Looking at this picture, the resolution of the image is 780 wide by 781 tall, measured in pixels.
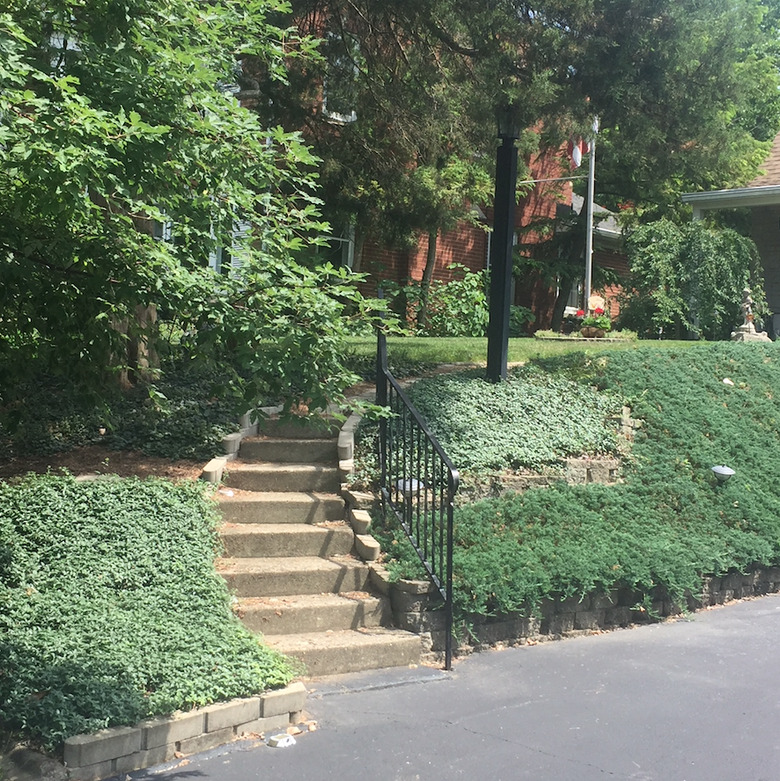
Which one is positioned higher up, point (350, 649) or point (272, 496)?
point (272, 496)

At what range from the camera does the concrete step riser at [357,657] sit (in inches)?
211

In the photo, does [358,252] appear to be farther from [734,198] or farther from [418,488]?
[418,488]

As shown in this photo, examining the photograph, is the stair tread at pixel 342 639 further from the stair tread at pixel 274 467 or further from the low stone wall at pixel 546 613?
the stair tread at pixel 274 467

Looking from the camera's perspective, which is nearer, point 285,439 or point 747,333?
point 285,439

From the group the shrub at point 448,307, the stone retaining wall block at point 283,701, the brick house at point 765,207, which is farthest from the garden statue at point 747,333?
the stone retaining wall block at point 283,701

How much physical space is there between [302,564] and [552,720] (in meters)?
2.03

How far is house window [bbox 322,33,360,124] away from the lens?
1038cm

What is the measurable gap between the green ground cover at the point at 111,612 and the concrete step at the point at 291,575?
25 cm

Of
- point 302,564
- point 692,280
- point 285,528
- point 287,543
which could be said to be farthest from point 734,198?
point 302,564

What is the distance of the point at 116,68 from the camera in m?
4.07

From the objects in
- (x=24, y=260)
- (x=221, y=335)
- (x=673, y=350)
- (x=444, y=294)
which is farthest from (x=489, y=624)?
(x=444, y=294)

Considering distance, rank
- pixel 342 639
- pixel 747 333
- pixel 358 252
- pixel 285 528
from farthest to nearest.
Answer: pixel 358 252 < pixel 747 333 < pixel 285 528 < pixel 342 639

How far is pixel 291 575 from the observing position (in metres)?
5.93

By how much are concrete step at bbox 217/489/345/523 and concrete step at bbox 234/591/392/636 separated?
0.79m
